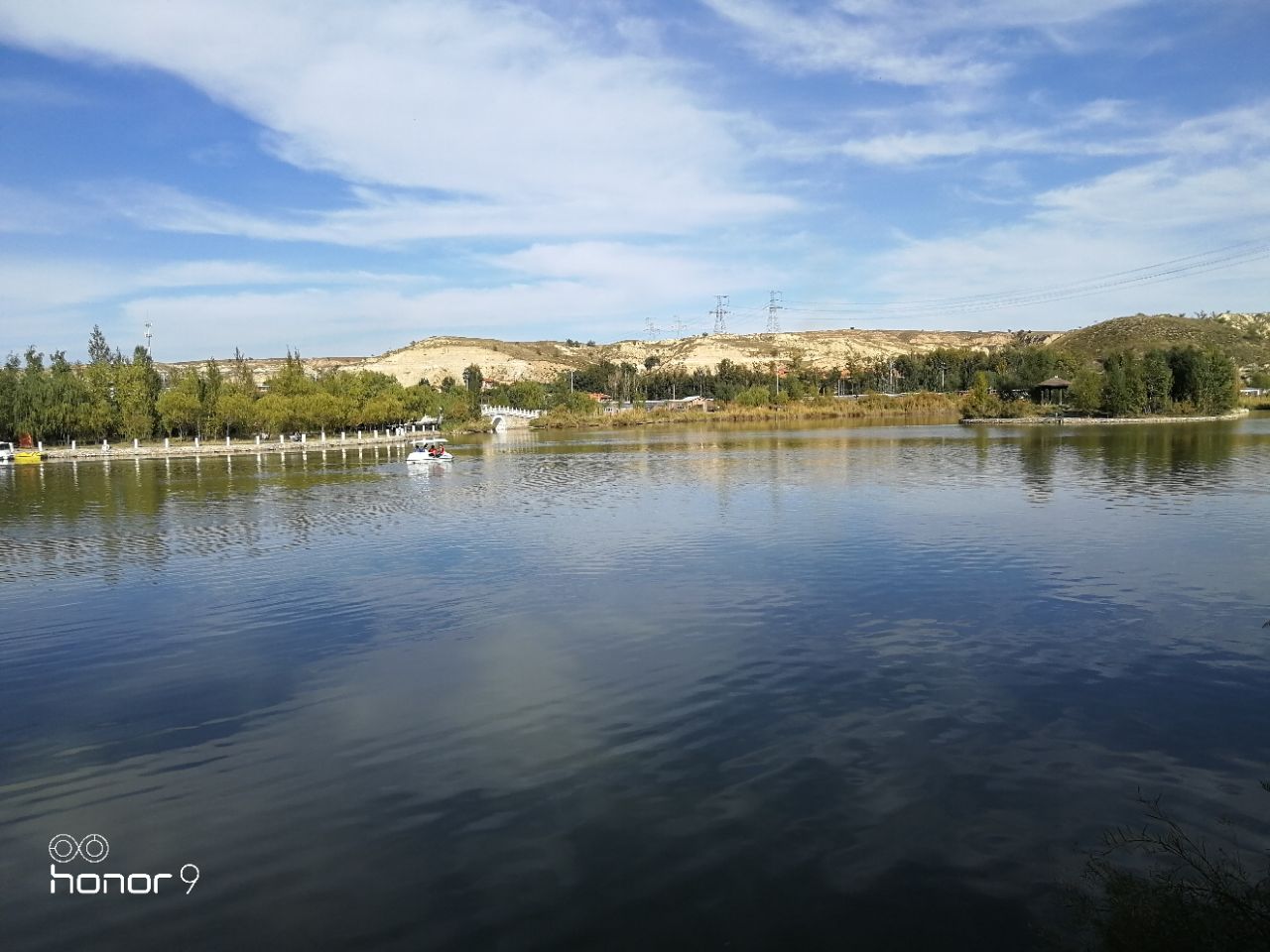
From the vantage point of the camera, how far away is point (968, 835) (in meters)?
7.11

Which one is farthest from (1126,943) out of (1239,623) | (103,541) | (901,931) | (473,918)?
(103,541)

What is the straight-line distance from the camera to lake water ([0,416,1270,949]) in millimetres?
6500

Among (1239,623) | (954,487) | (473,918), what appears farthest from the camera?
(954,487)

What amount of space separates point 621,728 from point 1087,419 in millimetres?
82264

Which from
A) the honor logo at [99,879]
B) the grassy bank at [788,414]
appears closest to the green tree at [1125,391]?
the grassy bank at [788,414]

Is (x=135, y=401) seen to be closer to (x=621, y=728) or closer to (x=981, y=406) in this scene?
(x=621, y=728)

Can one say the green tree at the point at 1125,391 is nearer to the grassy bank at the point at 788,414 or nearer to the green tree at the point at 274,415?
the grassy bank at the point at 788,414

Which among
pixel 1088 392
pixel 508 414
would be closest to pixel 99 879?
pixel 1088 392

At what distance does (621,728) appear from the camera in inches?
378

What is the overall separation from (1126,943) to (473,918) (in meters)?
4.34

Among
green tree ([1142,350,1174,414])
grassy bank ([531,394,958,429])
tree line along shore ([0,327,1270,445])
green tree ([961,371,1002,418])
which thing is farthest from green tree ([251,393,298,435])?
green tree ([1142,350,1174,414])

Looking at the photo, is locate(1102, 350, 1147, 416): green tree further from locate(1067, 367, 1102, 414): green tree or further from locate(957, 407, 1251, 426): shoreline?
locate(957, 407, 1251, 426): shoreline

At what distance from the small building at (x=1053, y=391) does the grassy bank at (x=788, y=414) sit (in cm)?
1153

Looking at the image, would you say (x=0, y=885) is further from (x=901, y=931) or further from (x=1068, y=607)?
(x=1068, y=607)
